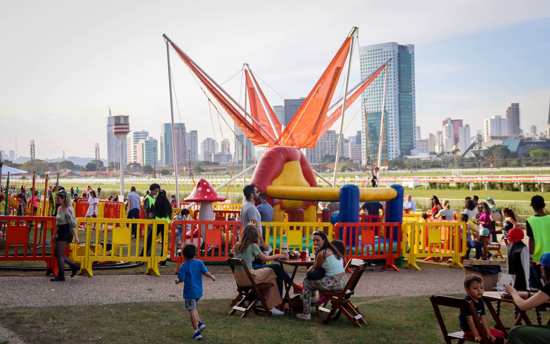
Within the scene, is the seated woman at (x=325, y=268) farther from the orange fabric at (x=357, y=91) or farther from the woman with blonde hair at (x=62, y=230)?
the orange fabric at (x=357, y=91)

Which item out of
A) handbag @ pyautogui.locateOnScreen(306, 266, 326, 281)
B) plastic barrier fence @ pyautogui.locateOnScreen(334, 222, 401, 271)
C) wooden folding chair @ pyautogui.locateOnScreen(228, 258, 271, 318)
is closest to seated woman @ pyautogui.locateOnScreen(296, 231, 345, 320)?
handbag @ pyautogui.locateOnScreen(306, 266, 326, 281)

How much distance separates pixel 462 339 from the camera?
236 inches

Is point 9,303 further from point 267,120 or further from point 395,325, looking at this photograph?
point 267,120

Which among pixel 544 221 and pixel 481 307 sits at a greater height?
pixel 544 221

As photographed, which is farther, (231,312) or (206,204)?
(206,204)

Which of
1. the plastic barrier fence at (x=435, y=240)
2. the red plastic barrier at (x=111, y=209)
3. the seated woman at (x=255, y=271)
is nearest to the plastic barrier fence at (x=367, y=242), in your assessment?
the plastic barrier fence at (x=435, y=240)

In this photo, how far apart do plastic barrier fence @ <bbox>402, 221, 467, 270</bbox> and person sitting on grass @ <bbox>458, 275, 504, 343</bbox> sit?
7811 mm

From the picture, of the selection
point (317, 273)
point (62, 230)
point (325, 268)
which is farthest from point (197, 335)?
point (62, 230)

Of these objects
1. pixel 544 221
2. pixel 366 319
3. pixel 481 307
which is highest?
pixel 544 221

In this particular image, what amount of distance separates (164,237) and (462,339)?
25.7ft

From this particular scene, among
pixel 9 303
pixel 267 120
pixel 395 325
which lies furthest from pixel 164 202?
pixel 267 120

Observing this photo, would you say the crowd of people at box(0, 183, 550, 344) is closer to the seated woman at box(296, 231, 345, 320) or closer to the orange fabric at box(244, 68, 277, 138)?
the seated woman at box(296, 231, 345, 320)

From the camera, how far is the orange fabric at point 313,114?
20.8 meters

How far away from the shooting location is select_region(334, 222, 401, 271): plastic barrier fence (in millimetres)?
13461
